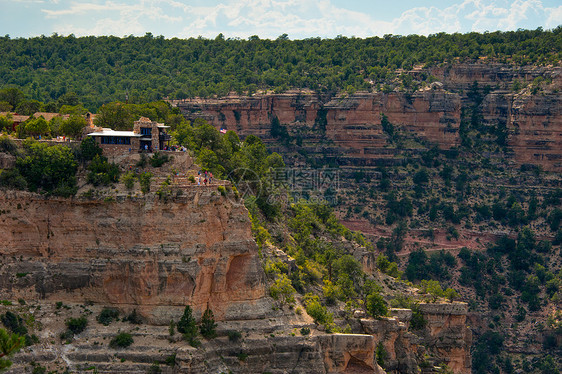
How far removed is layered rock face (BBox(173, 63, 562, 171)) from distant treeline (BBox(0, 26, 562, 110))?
10.4 ft

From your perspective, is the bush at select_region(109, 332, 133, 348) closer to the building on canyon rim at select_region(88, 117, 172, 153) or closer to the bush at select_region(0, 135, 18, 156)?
the building on canyon rim at select_region(88, 117, 172, 153)

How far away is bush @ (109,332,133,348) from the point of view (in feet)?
231

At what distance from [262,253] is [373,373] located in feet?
45.0

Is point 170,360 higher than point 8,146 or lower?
lower

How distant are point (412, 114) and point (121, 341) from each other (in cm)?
9965

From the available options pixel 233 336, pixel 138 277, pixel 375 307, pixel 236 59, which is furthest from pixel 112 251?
pixel 236 59

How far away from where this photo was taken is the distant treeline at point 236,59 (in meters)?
158

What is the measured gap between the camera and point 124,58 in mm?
173000

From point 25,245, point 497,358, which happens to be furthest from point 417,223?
point 25,245

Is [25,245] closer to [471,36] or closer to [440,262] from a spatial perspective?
[440,262]

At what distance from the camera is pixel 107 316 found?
7262 cm

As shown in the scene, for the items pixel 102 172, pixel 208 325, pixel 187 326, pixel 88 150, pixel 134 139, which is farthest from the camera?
pixel 134 139

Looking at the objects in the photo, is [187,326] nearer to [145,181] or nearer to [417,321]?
[145,181]

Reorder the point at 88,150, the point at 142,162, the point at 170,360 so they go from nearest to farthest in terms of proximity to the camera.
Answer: the point at 170,360 < the point at 142,162 < the point at 88,150
